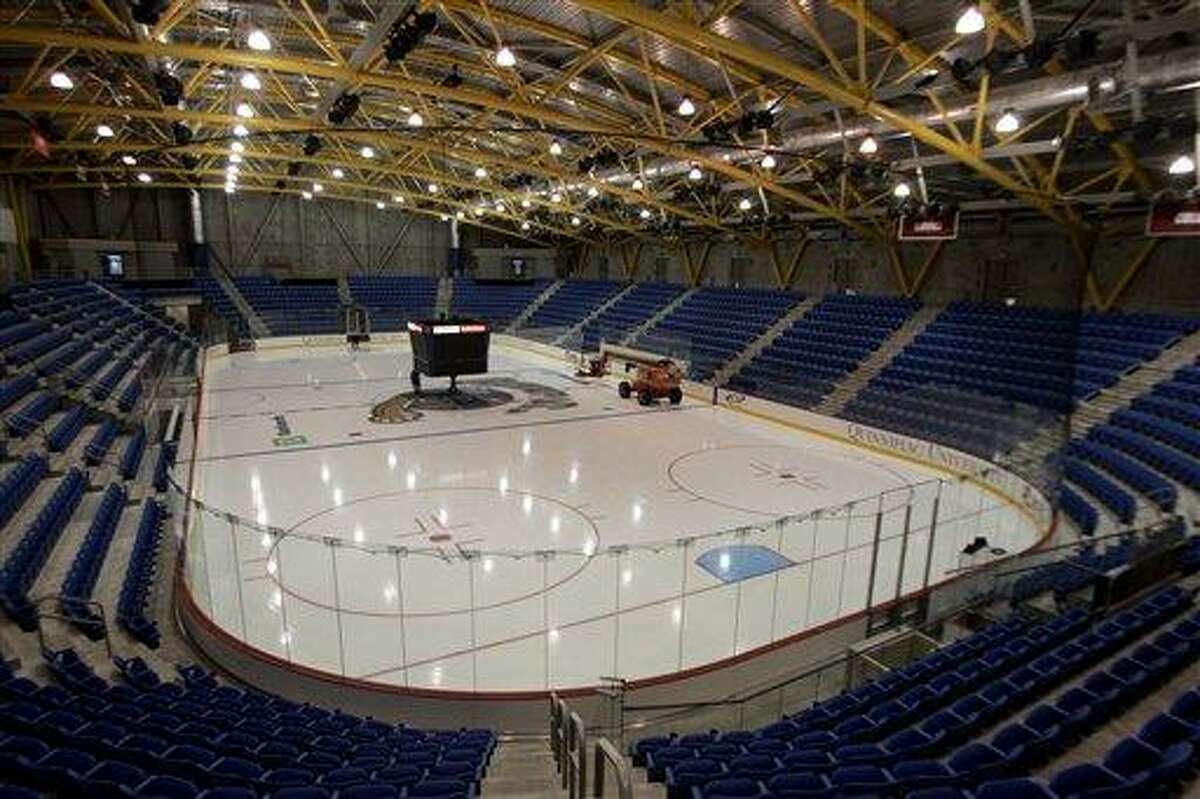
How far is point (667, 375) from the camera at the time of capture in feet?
78.8

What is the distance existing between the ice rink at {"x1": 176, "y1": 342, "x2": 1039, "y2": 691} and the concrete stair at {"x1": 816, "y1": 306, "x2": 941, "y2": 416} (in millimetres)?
1622

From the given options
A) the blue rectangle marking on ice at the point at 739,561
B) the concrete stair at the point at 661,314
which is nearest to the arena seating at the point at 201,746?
the blue rectangle marking on ice at the point at 739,561

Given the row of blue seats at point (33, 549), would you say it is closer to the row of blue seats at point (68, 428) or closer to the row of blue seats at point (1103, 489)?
the row of blue seats at point (68, 428)

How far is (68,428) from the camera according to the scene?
46.0 feet

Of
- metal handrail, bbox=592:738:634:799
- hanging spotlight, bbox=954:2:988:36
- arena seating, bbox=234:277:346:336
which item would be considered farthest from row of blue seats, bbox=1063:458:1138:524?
arena seating, bbox=234:277:346:336

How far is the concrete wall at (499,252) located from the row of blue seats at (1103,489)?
8.15 meters

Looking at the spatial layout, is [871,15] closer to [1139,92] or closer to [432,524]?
[1139,92]

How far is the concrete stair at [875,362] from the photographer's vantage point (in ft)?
68.1

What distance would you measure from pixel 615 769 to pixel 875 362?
20564mm

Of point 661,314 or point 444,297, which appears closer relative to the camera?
point 661,314

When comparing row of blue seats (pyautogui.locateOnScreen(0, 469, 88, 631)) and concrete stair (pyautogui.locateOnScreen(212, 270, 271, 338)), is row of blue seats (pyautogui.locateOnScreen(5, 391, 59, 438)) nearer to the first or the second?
row of blue seats (pyautogui.locateOnScreen(0, 469, 88, 631))

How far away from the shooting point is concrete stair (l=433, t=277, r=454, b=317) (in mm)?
43466

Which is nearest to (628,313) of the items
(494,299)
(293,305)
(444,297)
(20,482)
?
(494,299)

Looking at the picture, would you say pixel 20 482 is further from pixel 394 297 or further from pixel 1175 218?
pixel 394 297
